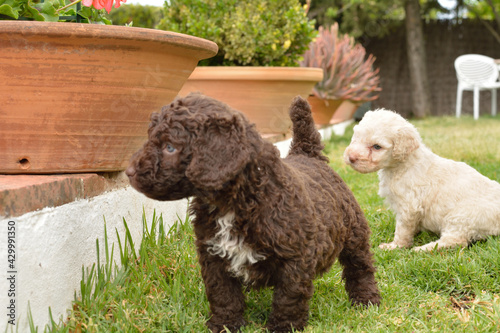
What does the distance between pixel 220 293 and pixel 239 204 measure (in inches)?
18.6

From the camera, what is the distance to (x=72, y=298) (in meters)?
2.40

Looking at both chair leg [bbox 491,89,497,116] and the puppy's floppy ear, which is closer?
the puppy's floppy ear

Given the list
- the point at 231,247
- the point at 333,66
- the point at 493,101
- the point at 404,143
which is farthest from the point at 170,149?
the point at 493,101

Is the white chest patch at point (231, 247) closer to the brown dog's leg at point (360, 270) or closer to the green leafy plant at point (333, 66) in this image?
the brown dog's leg at point (360, 270)

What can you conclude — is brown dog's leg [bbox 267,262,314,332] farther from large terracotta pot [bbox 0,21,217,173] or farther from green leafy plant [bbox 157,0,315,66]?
A: green leafy plant [bbox 157,0,315,66]

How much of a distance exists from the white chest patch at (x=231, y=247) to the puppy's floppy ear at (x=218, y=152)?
0.87ft

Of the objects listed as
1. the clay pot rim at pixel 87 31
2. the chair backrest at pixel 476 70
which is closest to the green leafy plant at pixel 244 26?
the clay pot rim at pixel 87 31

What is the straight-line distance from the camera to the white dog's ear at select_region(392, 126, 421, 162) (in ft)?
12.1

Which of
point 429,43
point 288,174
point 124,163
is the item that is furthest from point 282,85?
point 429,43

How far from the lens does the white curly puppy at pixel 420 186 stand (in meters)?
3.66

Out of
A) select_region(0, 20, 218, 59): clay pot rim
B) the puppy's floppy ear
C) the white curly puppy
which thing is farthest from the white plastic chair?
the puppy's floppy ear

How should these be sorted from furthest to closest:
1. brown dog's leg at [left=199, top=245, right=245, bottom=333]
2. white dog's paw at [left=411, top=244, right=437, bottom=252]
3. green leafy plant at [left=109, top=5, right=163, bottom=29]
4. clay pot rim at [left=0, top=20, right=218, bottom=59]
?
green leafy plant at [left=109, top=5, right=163, bottom=29]
white dog's paw at [left=411, top=244, right=437, bottom=252]
brown dog's leg at [left=199, top=245, right=245, bottom=333]
clay pot rim at [left=0, top=20, right=218, bottom=59]

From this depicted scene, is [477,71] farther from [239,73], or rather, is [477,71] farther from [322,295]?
[322,295]

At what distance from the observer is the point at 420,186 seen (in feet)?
12.5
